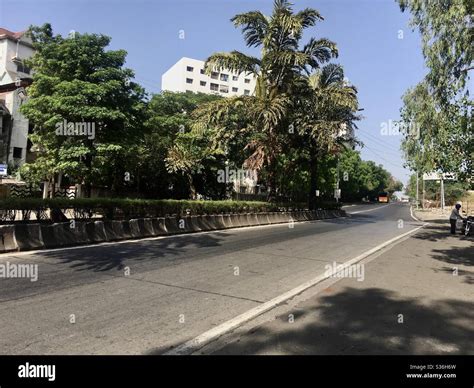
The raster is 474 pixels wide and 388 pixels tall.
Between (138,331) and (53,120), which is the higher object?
(53,120)

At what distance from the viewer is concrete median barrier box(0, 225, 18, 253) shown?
10477mm

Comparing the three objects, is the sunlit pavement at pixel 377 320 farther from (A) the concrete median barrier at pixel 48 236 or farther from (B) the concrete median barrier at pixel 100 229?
(B) the concrete median barrier at pixel 100 229

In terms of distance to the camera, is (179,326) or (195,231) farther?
(195,231)

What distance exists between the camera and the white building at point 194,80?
303 feet

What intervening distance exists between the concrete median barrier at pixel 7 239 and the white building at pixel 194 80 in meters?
81.6

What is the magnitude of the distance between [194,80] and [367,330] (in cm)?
9286

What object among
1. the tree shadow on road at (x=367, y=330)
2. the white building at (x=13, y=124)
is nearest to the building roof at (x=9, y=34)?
the white building at (x=13, y=124)

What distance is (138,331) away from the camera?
17.1 ft

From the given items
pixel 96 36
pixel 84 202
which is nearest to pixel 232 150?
pixel 96 36

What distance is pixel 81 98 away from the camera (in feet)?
61.0

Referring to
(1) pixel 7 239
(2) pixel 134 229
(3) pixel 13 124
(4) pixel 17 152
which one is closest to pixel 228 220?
(2) pixel 134 229

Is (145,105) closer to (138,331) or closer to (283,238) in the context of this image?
(283,238)

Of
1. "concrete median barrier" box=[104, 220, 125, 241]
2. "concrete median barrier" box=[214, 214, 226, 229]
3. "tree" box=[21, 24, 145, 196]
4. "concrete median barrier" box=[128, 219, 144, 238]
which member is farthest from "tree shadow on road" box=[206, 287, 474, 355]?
"tree" box=[21, 24, 145, 196]

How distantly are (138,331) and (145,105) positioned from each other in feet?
60.9
